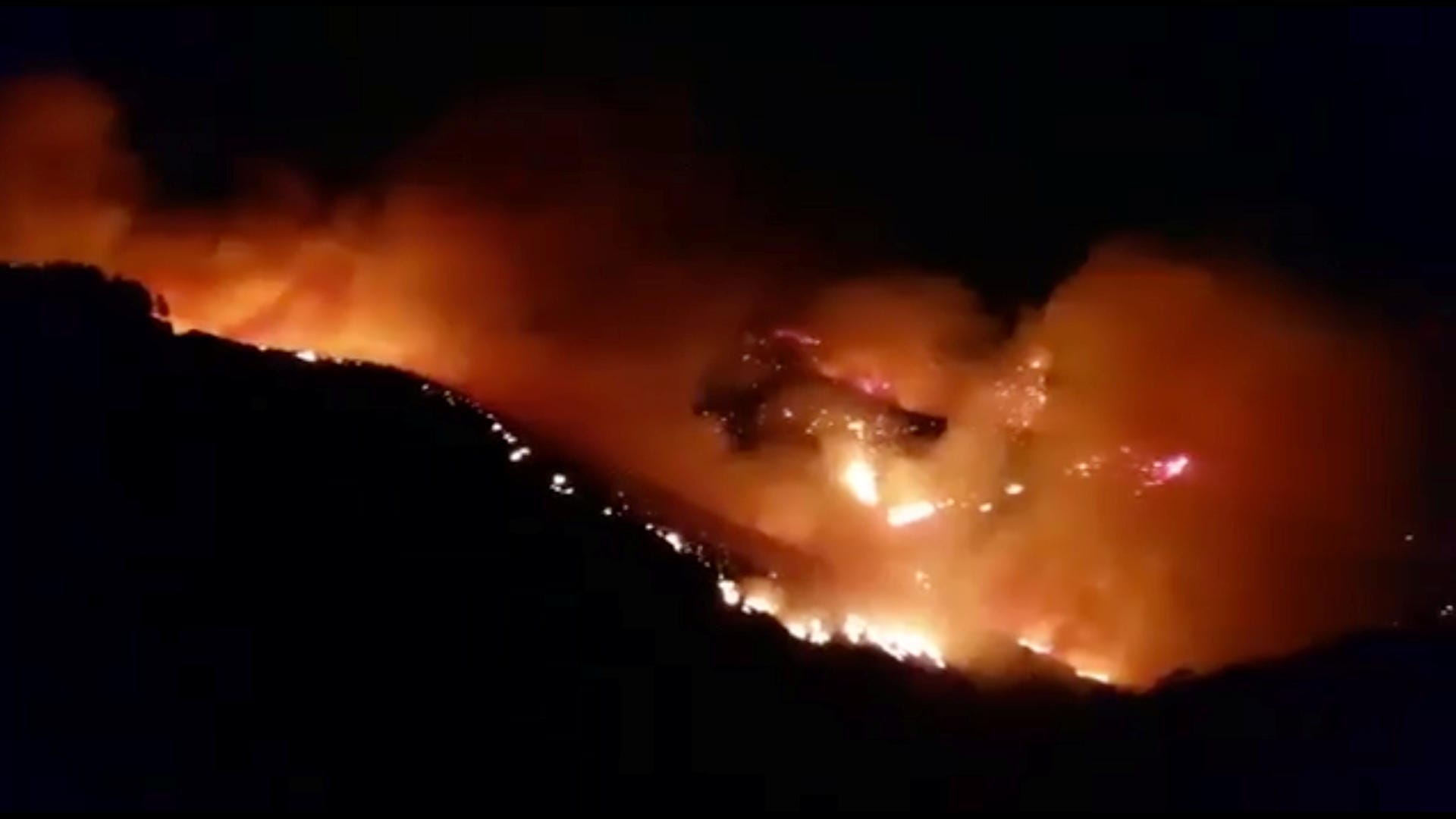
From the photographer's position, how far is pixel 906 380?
21688mm

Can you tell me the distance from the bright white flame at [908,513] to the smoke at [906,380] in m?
0.04

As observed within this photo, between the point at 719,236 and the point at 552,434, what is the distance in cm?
866

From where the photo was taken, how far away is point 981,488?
66.1 feet

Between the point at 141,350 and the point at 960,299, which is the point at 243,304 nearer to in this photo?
the point at 141,350

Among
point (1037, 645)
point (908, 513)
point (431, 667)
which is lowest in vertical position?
point (431, 667)

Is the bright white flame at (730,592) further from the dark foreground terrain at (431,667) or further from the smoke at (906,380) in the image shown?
the smoke at (906,380)

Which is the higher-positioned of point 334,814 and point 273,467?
point 273,467

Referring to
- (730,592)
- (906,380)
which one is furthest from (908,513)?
(730,592)

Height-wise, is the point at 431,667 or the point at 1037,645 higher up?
the point at 1037,645

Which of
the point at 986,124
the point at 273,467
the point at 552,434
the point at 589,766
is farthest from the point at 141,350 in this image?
the point at 986,124

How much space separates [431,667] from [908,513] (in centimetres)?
663

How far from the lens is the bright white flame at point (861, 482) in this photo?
65.1ft

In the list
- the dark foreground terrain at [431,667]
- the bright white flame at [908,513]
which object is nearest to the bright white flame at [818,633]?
the dark foreground terrain at [431,667]

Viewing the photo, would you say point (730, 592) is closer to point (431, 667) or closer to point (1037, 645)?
point (431, 667)
